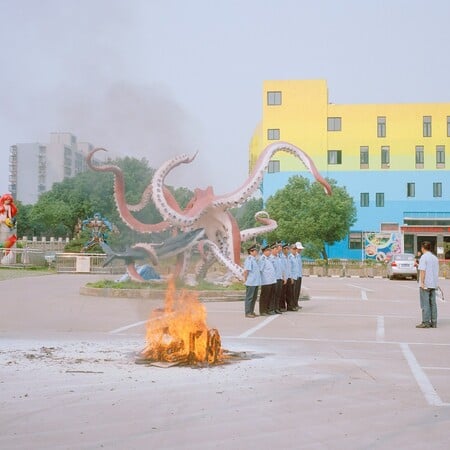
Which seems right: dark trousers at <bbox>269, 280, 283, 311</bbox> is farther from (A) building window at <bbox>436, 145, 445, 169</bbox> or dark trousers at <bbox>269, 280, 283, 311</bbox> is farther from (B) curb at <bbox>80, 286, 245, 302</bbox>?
(A) building window at <bbox>436, 145, 445, 169</bbox>

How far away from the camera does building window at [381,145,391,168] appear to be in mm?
56250

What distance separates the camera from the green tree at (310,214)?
47625 millimetres

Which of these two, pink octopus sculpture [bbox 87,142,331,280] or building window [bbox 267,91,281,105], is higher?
building window [bbox 267,91,281,105]

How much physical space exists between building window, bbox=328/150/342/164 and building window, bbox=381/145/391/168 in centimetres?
336

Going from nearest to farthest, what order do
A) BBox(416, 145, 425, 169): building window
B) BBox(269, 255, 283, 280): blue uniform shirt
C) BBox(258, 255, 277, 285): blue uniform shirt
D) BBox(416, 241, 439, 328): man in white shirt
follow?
1. BBox(416, 241, 439, 328): man in white shirt
2. BBox(258, 255, 277, 285): blue uniform shirt
3. BBox(269, 255, 283, 280): blue uniform shirt
4. BBox(416, 145, 425, 169): building window

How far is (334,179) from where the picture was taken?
54719 mm

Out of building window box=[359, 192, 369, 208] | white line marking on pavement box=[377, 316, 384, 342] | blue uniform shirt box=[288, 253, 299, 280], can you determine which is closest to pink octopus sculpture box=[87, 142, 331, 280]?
blue uniform shirt box=[288, 253, 299, 280]

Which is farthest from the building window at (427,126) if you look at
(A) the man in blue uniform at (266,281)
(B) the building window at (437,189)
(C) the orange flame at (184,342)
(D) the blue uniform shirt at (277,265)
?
(C) the orange flame at (184,342)

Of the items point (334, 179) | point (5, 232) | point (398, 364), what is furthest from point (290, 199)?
point (398, 364)

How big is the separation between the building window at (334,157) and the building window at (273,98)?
5.90 meters

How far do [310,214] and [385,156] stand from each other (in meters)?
11.8

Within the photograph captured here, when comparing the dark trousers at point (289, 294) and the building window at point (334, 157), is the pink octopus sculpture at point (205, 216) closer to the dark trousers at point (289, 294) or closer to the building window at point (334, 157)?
the dark trousers at point (289, 294)

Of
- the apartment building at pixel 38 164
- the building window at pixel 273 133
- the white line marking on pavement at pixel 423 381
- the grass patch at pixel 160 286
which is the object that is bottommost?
the white line marking on pavement at pixel 423 381

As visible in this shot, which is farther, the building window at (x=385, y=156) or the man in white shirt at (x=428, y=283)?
the building window at (x=385, y=156)
